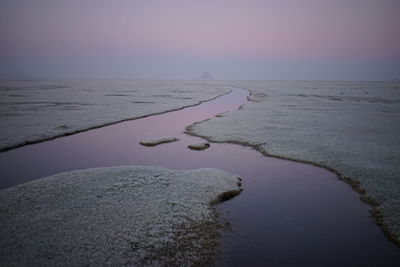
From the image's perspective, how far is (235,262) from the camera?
4789mm

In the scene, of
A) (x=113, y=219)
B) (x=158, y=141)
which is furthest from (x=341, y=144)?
(x=113, y=219)

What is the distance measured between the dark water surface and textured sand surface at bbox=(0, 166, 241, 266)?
2.51 feet

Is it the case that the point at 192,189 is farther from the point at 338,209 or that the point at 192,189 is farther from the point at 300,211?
the point at 338,209

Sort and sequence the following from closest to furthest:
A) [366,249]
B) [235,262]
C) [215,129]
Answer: [235,262] → [366,249] → [215,129]

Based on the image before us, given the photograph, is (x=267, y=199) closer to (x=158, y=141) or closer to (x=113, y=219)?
(x=113, y=219)

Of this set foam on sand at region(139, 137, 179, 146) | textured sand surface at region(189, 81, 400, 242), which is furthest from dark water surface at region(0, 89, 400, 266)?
textured sand surface at region(189, 81, 400, 242)

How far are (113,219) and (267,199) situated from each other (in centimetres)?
457

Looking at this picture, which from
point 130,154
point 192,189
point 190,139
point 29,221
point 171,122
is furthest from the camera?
point 171,122

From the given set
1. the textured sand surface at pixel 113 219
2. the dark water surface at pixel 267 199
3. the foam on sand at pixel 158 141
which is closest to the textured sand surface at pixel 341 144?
the dark water surface at pixel 267 199

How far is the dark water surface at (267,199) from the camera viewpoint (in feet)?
16.6

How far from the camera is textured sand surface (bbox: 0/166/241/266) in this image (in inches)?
185

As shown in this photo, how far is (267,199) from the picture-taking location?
7426 millimetres

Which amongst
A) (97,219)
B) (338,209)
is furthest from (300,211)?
(97,219)

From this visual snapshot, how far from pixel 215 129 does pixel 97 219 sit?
39.5ft
